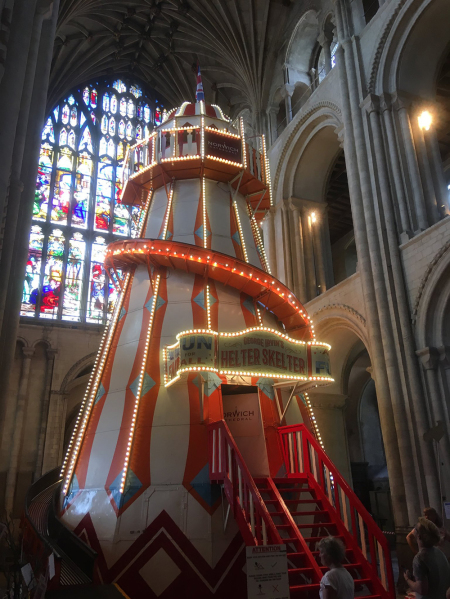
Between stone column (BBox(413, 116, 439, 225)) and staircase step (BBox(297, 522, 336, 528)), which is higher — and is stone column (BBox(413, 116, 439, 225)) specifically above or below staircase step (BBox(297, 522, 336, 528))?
above

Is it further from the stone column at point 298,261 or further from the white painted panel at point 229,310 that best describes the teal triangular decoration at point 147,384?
the stone column at point 298,261

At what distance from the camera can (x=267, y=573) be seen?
3783 millimetres

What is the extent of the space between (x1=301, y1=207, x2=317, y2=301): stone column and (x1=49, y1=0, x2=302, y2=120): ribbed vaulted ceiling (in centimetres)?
534

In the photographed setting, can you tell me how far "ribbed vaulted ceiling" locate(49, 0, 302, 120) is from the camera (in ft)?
59.7

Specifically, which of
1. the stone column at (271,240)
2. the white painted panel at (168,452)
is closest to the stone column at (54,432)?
the stone column at (271,240)

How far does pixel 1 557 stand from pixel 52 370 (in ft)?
26.0

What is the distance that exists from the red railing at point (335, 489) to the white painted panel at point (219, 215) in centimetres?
369

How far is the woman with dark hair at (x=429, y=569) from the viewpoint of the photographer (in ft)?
11.9

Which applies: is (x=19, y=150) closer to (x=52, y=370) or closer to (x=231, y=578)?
(x=231, y=578)

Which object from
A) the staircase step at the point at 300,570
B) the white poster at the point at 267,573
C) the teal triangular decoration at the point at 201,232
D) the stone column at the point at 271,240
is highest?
the stone column at the point at 271,240

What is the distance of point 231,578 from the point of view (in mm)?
6211

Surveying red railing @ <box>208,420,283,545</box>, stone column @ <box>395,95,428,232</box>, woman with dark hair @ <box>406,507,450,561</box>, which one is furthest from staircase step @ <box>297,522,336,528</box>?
stone column @ <box>395,95,428,232</box>

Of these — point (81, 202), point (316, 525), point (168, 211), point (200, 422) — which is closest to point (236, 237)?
point (168, 211)

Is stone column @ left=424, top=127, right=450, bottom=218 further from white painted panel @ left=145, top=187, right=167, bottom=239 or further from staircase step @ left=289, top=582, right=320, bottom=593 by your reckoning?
staircase step @ left=289, top=582, right=320, bottom=593
